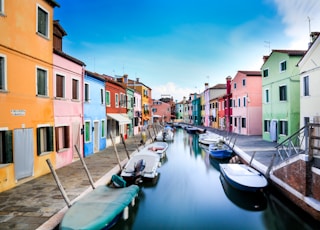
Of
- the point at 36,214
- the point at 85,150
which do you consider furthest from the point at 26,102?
the point at 85,150

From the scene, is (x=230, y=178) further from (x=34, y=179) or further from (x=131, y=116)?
(x=131, y=116)

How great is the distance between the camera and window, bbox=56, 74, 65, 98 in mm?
12531

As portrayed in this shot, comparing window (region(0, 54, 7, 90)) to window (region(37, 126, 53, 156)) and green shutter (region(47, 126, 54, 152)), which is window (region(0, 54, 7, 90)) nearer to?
window (region(37, 126, 53, 156))

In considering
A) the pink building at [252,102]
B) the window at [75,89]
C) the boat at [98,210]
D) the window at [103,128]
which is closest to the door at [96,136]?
the window at [103,128]

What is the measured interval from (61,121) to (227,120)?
2749 centimetres

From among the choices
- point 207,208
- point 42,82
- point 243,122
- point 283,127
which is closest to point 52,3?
point 42,82

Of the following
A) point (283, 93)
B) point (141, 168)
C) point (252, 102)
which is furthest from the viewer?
point (252, 102)

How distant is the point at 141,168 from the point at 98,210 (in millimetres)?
5519

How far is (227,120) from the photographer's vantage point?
35.4m

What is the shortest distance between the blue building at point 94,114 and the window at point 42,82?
4.50 m

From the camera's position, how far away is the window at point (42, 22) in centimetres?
1072

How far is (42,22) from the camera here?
36.2 feet

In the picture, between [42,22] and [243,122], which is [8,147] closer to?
[42,22]

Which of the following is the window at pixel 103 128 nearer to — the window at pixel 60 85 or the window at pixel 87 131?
the window at pixel 87 131
